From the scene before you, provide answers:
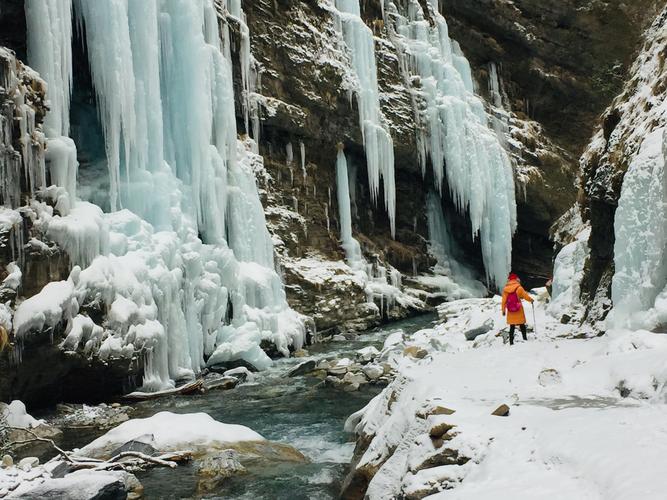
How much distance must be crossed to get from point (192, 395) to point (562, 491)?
434 inches

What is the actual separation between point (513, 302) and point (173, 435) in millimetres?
5807

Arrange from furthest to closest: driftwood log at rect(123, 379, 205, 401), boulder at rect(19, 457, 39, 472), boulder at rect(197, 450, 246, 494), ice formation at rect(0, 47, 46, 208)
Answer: driftwood log at rect(123, 379, 205, 401) < ice formation at rect(0, 47, 46, 208) < boulder at rect(19, 457, 39, 472) < boulder at rect(197, 450, 246, 494)

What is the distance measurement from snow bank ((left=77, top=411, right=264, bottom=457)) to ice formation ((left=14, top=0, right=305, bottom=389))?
10.5 ft

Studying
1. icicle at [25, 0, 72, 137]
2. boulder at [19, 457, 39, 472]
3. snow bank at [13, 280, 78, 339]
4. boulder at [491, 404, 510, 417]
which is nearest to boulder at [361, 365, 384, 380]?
snow bank at [13, 280, 78, 339]

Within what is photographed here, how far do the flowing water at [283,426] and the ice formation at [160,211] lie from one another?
161 centimetres

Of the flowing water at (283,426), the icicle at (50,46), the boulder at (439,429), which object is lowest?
the flowing water at (283,426)

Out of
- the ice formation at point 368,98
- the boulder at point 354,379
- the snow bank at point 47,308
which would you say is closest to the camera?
the snow bank at point 47,308

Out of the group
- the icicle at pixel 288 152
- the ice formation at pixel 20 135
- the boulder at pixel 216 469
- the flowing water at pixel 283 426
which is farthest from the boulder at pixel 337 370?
the icicle at pixel 288 152

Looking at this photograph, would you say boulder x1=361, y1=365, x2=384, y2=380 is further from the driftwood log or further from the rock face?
the rock face

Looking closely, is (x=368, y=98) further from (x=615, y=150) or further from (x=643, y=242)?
(x=643, y=242)

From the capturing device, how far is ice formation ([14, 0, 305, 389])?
12.2 m

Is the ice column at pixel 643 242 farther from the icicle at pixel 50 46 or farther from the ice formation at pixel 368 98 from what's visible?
the ice formation at pixel 368 98

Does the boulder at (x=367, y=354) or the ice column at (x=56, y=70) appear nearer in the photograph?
the ice column at (x=56, y=70)

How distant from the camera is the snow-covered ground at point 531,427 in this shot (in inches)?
132
